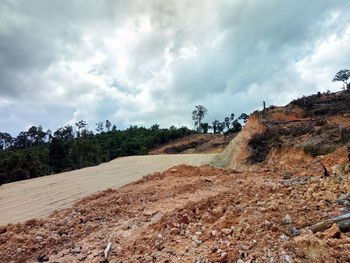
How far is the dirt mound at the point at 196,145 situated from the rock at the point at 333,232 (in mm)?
27084

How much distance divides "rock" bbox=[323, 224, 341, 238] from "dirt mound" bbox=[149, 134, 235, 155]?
27084 mm

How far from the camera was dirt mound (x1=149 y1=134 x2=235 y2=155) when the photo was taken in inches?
1221

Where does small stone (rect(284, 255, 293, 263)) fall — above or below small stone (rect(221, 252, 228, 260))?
above

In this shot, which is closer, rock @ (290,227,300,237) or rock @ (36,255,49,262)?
rock @ (290,227,300,237)

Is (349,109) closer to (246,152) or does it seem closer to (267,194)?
(246,152)

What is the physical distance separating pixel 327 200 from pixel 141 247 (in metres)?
2.65

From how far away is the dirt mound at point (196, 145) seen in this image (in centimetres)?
3102

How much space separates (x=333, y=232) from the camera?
2129 mm

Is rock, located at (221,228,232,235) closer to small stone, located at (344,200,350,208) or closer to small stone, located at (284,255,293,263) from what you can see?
small stone, located at (284,255,293,263)

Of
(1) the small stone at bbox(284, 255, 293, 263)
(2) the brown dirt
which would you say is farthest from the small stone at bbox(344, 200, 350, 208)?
(1) the small stone at bbox(284, 255, 293, 263)

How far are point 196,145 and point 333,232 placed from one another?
38.2 meters

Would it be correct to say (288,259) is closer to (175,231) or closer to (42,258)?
(175,231)

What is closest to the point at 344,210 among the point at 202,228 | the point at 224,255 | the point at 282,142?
the point at 224,255

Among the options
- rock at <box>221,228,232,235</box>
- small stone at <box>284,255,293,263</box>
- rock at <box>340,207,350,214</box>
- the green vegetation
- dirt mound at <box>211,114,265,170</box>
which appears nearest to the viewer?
small stone at <box>284,255,293,263</box>
